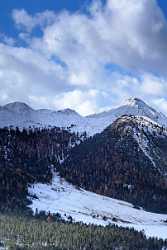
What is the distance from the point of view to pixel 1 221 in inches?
7697

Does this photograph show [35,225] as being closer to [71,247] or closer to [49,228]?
[49,228]

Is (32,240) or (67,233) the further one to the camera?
(67,233)

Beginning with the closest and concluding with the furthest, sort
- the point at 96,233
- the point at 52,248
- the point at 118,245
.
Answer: the point at 52,248, the point at 118,245, the point at 96,233

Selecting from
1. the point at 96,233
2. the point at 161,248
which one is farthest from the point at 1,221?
Result: the point at 161,248

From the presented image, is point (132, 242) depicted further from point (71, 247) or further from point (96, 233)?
point (71, 247)

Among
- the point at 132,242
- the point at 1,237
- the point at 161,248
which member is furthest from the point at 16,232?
the point at 161,248

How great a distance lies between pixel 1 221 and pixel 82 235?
3488 cm

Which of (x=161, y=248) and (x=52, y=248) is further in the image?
(x=161, y=248)

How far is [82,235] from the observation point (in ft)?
633

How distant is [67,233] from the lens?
A: 192875 mm

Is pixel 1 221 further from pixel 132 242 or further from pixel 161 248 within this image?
pixel 161 248

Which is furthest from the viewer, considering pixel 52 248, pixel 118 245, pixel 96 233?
pixel 96 233

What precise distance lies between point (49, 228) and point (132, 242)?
117ft

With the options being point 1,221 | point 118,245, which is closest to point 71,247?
point 118,245
